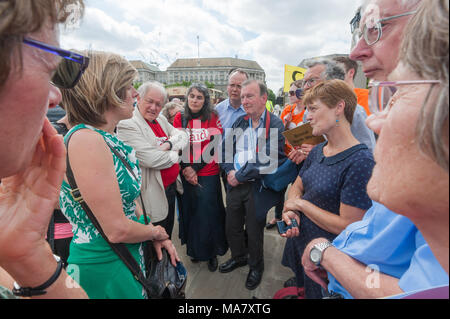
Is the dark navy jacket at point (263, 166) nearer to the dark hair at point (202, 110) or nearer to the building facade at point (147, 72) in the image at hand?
the dark hair at point (202, 110)

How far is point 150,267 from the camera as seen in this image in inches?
60.6

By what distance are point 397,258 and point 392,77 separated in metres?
0.71

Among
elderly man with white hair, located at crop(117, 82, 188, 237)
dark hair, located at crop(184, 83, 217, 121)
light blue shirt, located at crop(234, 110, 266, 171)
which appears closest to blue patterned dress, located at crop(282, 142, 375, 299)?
light blue shirt, located at crop(234, 110, 266, 171)

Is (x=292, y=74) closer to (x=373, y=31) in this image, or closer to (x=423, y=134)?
(x=373, y=31)

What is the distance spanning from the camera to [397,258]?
2.74 ft

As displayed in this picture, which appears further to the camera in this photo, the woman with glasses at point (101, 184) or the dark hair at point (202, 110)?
the dark hair at point (202, 110)

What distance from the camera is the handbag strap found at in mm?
1156

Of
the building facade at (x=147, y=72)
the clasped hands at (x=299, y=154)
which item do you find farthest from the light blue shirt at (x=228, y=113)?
the building facade at (x=147, y=72)

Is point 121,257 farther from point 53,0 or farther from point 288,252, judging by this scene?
point 288,252

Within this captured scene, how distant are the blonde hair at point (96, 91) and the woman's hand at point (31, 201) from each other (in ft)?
1.44

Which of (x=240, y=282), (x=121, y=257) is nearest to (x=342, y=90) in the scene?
(x=121, y=257)

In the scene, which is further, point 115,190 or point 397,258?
point 115,190

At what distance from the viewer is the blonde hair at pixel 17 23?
487 millimetres

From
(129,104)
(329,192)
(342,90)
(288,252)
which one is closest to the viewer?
(129,104)
